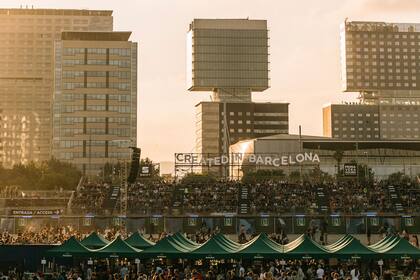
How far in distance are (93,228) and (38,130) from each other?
5474 inches

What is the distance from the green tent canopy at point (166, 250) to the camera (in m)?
37.1

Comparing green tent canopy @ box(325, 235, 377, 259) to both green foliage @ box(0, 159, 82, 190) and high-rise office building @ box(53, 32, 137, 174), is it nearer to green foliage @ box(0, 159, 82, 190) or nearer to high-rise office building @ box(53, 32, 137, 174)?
green foliage @ box(0, 159, 82, 190)

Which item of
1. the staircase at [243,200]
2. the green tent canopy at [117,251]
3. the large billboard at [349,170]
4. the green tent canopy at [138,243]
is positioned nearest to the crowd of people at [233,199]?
the staircase at [243,200]

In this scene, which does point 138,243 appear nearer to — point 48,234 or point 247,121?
point 48,234

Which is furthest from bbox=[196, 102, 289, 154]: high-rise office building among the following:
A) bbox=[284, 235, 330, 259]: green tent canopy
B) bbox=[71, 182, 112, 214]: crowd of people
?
bbox=[284, 235, 330, 259]: green tent canopy

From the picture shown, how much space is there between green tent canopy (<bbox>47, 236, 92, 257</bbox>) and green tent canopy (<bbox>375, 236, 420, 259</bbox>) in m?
15.2

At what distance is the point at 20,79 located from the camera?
198 meters

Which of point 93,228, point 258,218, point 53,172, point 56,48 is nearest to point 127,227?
point 93,228

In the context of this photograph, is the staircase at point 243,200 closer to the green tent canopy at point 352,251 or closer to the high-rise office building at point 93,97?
the green tent canopy at point 352,251

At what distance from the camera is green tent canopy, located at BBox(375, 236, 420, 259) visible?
35.4 meters

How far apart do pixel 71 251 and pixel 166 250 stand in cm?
519

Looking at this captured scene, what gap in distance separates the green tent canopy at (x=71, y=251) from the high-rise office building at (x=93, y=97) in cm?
10430

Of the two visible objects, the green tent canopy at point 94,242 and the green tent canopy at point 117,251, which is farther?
the green tent canopy at point 94,242

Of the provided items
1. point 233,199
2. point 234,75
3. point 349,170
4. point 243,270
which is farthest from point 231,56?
point 243,270
